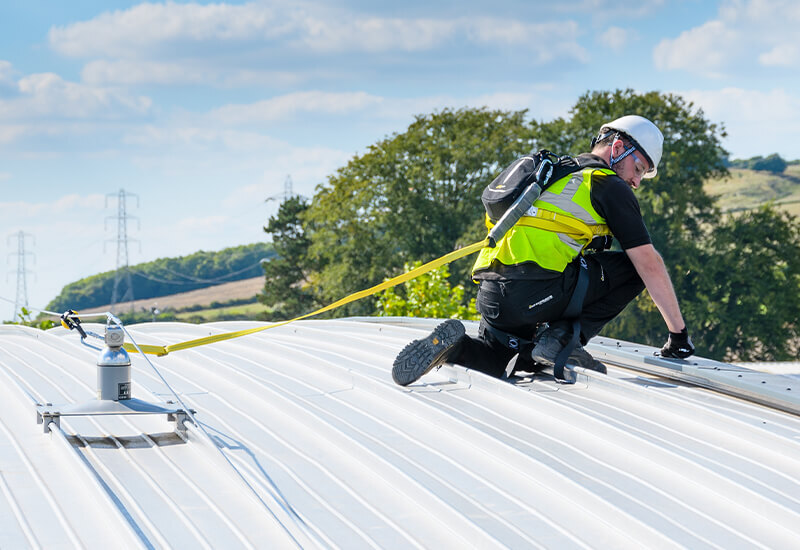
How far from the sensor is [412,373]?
15.6 ft

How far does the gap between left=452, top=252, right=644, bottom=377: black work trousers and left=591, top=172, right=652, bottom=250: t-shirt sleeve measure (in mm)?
349

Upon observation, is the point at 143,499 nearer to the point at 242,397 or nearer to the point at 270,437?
the point at 270,437

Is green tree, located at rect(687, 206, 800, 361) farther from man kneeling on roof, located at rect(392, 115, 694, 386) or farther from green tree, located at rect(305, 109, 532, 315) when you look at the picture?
man kneeling on roof, located at rect(392, 115, 694, 386)

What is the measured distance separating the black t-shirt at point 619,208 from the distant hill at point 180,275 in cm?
7851

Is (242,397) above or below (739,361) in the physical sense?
above

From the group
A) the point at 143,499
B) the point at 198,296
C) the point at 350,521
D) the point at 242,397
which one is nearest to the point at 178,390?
the point at 242,397

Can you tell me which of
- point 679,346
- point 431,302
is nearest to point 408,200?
point 431,302

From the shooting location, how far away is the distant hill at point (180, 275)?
82.2 meters

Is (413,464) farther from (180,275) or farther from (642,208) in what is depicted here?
(180,275)

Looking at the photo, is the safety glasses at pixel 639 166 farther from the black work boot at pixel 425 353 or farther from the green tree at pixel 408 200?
the green tree at pixel 408 200

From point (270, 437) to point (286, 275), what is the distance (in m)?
47.4

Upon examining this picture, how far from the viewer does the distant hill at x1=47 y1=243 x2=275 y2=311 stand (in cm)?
8225

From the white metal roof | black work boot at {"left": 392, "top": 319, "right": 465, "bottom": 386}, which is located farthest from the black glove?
black work boot at {"left": 392, "top": 319, "right": 465, "bottom": 386}

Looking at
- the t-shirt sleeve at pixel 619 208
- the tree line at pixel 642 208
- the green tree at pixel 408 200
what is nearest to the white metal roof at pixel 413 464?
the t-shirt sleeve at pixel 619 208
